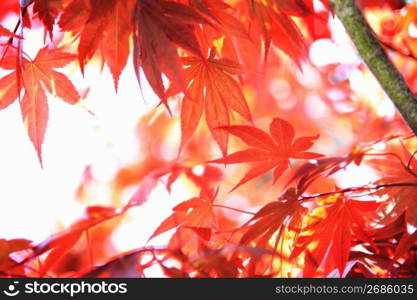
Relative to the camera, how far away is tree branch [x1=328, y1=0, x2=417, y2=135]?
0.52 metres

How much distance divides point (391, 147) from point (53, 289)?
546 millimetres

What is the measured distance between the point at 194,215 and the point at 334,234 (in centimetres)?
19

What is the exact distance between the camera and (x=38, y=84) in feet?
2.01

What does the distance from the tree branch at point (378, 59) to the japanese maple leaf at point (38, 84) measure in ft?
1.16

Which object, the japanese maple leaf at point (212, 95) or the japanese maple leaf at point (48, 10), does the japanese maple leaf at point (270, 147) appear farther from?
the japanese maple leaf at point (48, 10)

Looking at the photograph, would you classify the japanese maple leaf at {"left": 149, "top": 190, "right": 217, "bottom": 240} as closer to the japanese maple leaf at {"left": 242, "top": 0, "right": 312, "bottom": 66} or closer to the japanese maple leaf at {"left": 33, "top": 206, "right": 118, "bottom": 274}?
the japanese maple leaf at {"left": 33, "top": 206, "right": 118, "bottom": 274}

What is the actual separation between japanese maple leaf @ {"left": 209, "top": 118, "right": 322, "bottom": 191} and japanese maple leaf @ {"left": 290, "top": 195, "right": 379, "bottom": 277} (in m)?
0.08

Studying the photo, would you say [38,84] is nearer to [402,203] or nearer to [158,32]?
[158,32]

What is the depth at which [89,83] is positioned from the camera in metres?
0.87

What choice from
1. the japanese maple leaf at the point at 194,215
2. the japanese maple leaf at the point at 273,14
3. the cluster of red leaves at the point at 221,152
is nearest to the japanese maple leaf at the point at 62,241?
the cluster of red leaves at the point at 221,152

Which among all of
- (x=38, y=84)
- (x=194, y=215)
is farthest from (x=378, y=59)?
(x=38, y=84)

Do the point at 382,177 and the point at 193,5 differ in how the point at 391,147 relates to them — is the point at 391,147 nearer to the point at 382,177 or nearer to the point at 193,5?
the point at 382,177

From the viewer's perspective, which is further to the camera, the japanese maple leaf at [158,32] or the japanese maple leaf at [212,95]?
the japanese maple leaf at [212,95]

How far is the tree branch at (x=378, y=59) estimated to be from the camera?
52 centimetres
